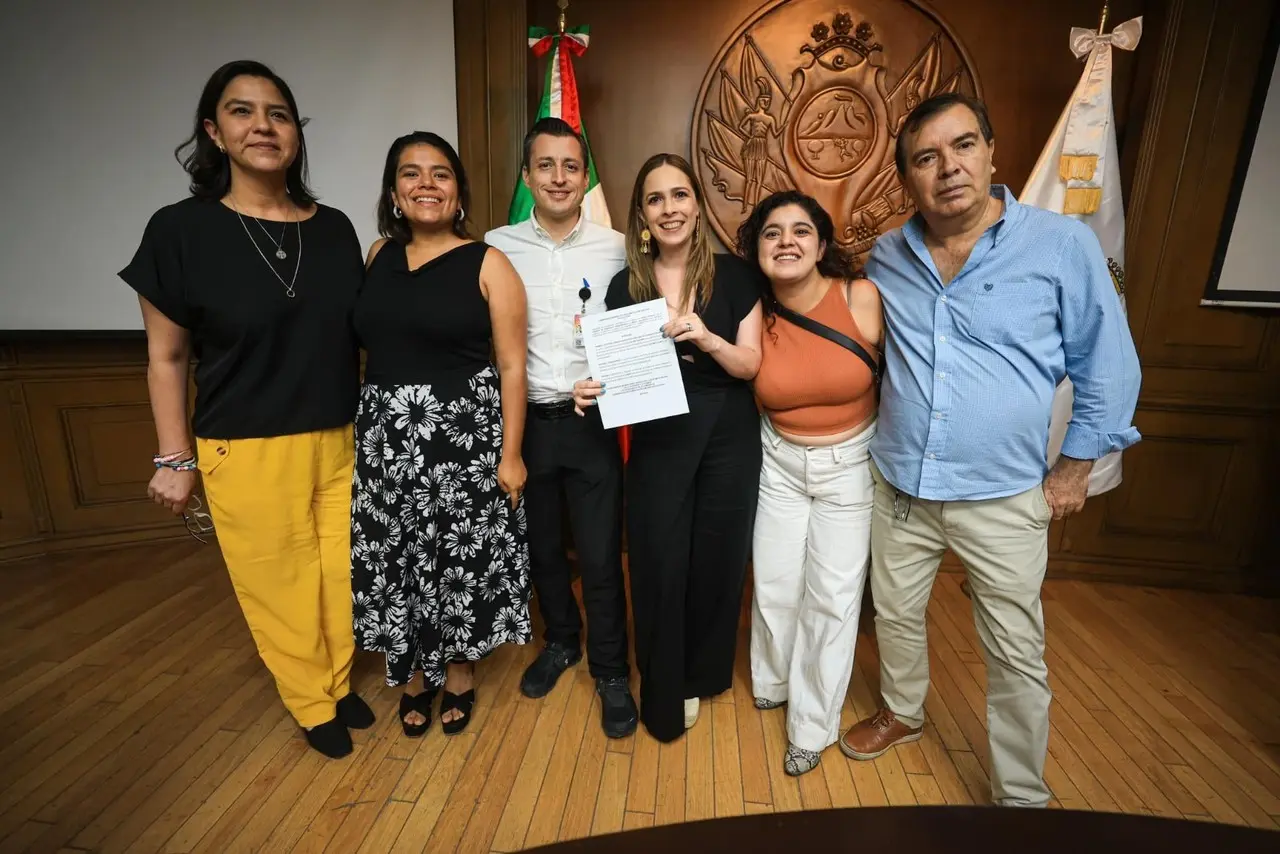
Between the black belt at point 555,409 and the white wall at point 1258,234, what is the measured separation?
2766 mm

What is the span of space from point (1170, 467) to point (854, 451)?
2.18 metres

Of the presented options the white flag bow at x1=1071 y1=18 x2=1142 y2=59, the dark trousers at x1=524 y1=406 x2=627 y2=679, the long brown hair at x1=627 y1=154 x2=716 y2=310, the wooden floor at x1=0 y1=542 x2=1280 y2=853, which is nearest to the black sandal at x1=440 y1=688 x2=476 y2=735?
the wooden floor at x1=0 y1=542 x2=1280 y2=853

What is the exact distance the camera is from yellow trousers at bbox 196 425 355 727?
165 cm

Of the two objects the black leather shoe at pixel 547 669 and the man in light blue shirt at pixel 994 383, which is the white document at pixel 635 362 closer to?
the man in light blue shirt at pixel 994 383

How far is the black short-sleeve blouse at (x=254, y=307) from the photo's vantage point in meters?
1.53

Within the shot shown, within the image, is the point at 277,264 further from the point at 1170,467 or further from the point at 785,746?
the point at 1170,467

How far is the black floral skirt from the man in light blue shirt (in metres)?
1.07

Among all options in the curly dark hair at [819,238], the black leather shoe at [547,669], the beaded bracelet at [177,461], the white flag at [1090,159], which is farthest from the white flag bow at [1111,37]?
the beaded bracelet at [177,461]

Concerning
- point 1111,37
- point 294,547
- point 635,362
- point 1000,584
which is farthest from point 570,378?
point 1111,37

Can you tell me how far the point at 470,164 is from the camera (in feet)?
9.41

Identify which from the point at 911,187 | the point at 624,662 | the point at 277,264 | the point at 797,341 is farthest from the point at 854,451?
the point at 277,264

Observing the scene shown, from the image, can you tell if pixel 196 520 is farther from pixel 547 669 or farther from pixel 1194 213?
pixel 1194 213

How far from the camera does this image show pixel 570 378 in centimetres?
188

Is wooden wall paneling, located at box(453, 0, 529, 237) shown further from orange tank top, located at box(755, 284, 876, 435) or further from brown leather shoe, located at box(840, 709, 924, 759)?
brown leather shoe, located at box(840, 709, 924, 759)
